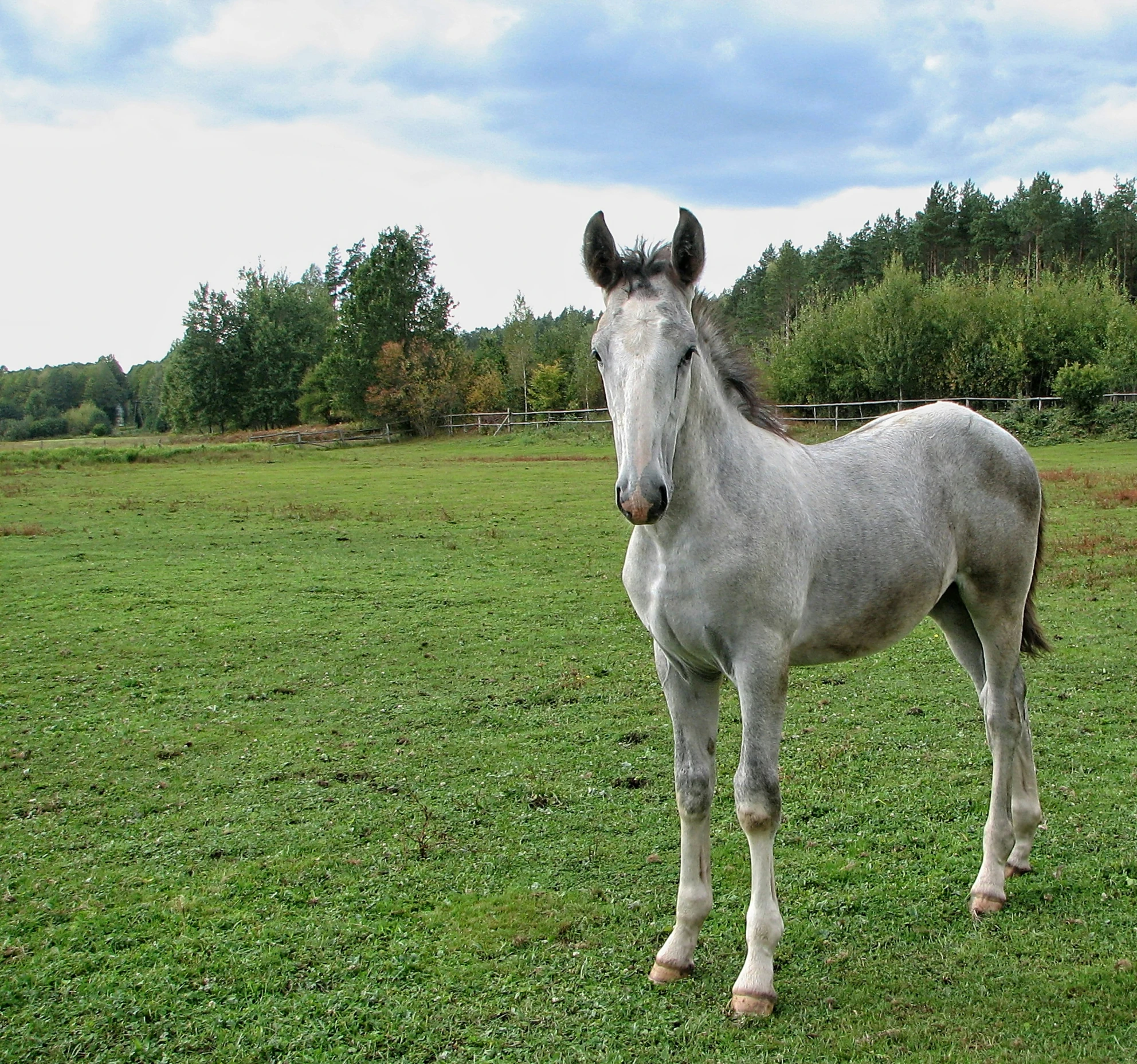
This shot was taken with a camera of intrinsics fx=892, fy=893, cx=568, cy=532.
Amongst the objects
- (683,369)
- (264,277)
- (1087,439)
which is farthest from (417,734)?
(264,277)

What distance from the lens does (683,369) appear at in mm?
3330

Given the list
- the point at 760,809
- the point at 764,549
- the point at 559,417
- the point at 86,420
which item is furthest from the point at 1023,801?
the point at 86,420

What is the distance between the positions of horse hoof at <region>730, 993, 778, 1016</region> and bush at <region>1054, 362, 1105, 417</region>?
39.6 m

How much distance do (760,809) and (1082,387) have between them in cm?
3963

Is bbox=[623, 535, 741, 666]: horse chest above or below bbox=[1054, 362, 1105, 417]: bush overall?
below

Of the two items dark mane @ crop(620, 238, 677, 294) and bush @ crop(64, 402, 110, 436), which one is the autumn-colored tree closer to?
bush @ crop(64, 402, 110, 436)

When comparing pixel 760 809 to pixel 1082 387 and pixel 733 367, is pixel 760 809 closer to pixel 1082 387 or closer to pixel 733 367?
pixel 733 367

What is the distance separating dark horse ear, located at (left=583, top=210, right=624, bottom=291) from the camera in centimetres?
341

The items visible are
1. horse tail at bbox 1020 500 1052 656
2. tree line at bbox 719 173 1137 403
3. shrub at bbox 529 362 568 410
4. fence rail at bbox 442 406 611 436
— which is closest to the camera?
horse tail at bbox 1020 500 1052 656

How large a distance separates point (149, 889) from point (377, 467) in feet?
106

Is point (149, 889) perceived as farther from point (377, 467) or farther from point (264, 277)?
point (264, 277)

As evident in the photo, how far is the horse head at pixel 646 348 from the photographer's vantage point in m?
2.97

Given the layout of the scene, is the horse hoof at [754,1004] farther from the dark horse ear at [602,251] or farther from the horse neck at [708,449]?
the dark horse ear at [602,251]

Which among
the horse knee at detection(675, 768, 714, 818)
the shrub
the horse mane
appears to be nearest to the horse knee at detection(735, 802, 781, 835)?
the horse knee at detection(675, 768, 714, 818)
